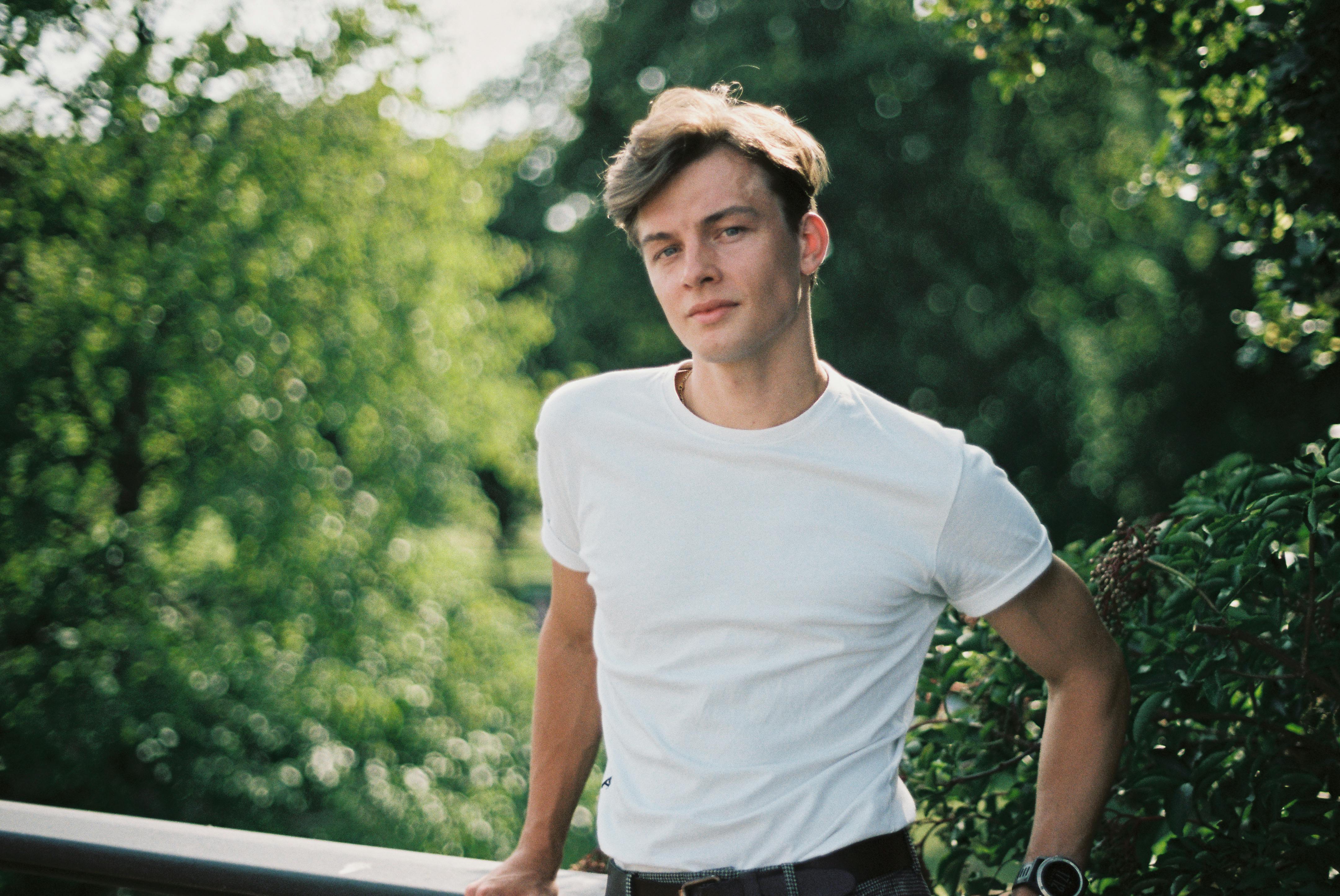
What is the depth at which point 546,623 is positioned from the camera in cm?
180

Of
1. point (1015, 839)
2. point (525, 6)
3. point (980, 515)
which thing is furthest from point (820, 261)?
point (525, 6)

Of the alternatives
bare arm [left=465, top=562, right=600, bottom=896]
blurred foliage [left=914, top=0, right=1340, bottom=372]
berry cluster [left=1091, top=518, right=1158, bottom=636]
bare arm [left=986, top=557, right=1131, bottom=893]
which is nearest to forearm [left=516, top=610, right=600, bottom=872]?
bare arm [left=465, top=562, right=600, bottom=896]

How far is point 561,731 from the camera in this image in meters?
1.80

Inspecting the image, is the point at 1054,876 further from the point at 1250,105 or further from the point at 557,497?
the point at 1250,105

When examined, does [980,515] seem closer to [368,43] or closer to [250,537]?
[250,537]

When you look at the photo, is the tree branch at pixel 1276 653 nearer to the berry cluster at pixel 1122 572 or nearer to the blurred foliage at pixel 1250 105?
the berry cluster at pixel 1122 572

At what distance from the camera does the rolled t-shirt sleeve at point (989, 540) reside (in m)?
1.47

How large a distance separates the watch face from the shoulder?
0.85m

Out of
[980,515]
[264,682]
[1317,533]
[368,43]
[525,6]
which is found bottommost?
[264,682]

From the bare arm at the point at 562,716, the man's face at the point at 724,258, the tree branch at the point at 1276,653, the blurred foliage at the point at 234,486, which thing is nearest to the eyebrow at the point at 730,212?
the man's face at the point at 724,258

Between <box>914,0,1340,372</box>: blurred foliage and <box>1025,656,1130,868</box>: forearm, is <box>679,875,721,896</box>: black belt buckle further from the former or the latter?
<box>914,0,1340,372</box>: blurred foliage

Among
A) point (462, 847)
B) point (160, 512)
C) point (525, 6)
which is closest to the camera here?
point (160, 512)

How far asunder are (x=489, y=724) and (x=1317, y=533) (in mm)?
7210

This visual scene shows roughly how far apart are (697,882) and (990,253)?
1532 cm
